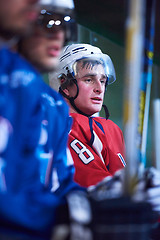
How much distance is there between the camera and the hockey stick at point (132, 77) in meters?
0.79

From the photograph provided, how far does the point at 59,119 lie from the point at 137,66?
459 mm

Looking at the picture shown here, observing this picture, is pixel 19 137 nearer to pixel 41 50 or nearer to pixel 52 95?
pixel 41 50

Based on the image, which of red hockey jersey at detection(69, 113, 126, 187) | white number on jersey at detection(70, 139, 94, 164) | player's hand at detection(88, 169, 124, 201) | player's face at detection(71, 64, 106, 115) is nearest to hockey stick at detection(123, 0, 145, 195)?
player's hand at detection(88, 169, 124, 201)

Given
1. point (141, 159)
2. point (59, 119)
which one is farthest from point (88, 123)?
point (141, 159)

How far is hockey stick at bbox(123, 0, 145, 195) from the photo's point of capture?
79 centimetres

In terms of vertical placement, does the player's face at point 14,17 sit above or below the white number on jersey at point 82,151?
above

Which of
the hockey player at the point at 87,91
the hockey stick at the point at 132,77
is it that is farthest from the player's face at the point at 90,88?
the hockey stick at the point at 132,77

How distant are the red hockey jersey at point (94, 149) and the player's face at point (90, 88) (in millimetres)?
64

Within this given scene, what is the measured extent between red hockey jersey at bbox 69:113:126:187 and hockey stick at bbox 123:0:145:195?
0.63 meters

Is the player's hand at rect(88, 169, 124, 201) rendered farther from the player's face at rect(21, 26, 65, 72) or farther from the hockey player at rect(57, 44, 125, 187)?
the hockey player at rect(57, 44, 125, 187)

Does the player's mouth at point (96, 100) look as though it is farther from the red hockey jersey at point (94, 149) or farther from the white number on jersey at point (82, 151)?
the white number on jersey at point (82, 151)

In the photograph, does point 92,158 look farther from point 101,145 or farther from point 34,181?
point 34,181

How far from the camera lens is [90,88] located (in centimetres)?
174

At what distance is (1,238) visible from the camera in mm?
718
